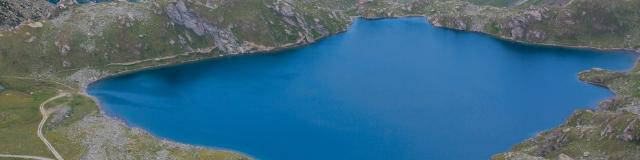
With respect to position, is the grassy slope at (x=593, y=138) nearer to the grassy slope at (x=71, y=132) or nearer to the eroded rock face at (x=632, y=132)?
the eroded rock face at (x=632, y=132)

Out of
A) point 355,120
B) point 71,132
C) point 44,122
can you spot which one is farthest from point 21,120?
point 355,120

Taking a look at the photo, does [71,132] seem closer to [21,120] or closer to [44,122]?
[44,122]

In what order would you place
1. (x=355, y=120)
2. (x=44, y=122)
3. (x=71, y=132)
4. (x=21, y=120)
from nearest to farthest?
(x=71, y=132) → (x=44, y=122) → (x=21, y=120) → (x=355, y=120)

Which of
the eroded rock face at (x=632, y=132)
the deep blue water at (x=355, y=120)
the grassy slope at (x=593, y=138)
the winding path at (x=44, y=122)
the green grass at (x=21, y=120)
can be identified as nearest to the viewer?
the eroded rock face at (x=632, y=132)

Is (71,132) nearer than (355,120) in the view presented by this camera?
Yes

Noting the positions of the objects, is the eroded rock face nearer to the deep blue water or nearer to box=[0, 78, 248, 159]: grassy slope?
the deep blue water

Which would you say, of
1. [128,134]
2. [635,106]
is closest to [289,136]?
[128,134]

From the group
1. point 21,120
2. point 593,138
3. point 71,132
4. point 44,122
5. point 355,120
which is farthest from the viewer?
point 355,120

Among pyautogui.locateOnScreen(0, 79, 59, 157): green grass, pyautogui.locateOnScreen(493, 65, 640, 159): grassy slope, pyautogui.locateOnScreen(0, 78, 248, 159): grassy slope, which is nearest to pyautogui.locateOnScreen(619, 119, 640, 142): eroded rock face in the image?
pyautogui.locateOnScreen(493, 65, 640, 159): grassy slope

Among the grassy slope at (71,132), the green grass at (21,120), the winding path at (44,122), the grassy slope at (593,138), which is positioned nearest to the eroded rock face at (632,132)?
the grassy slope at (593,138)

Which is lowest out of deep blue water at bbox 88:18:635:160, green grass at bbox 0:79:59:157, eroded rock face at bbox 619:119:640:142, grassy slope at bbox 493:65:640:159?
green grass at bbox 0:79:59:157

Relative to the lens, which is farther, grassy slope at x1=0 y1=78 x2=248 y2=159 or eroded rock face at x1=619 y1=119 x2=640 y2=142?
grassy slope at x1=0 y1=78 x2=248 y2=159

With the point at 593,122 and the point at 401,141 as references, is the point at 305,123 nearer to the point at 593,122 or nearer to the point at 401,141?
the point at 401,141
